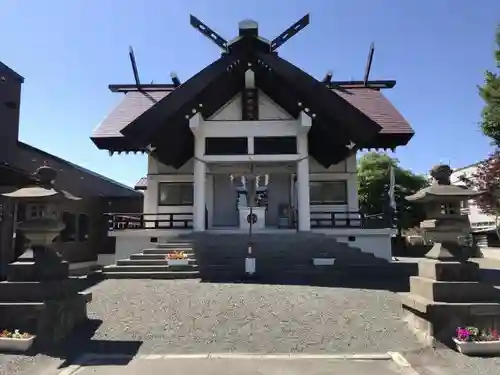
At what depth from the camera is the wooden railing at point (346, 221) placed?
15.0m

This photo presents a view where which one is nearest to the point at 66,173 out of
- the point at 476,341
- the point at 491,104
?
Result: the point at 476,341

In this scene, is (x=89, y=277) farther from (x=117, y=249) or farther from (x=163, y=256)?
(x=117, y=249)

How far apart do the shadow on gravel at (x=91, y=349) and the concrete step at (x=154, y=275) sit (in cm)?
416

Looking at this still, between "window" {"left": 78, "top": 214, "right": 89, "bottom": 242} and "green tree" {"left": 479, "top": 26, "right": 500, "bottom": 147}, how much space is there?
56.2 ft

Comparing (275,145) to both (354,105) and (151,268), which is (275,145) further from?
(151,268)

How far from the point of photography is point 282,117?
51.0ft

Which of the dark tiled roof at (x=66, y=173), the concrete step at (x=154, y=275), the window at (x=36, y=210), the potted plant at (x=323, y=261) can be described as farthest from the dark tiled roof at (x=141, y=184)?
the window at (x=36, y=210)

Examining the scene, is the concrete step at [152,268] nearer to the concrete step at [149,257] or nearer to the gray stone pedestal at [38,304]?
the concrete step at [149,257]

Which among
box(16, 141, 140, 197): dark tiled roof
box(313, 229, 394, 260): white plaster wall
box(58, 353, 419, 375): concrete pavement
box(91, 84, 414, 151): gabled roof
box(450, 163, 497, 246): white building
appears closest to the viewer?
box(58, 353, 419, 375): concrete pavement

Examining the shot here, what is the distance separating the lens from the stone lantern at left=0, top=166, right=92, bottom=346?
5.99 meters

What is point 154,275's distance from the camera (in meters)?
10.9

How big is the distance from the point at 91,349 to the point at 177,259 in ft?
17.2

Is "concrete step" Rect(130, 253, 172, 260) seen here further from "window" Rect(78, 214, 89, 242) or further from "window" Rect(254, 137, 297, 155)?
"window" Rect(78, 214, 89, 242)

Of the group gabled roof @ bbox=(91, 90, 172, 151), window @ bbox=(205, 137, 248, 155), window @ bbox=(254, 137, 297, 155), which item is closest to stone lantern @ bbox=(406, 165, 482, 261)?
window @ bbox=(254, 137, 297, 155)
